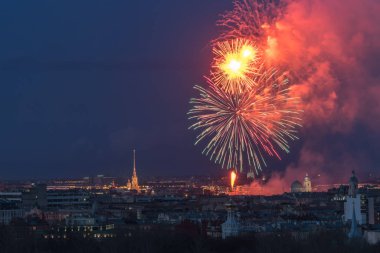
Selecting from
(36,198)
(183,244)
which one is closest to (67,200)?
(36,198)

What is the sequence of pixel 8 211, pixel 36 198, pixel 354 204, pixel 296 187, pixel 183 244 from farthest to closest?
pixel 296 187, pixel 36 198, pixel 8 211, pixel 354 204, pixel 183 244

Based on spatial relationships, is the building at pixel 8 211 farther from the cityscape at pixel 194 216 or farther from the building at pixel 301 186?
the building at pixel 301 186

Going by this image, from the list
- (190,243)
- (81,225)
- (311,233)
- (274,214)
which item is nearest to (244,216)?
(274,214)

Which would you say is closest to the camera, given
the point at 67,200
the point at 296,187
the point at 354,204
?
the point at 354,204

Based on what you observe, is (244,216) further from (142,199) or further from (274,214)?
(142,199)

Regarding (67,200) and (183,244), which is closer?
(183,244)

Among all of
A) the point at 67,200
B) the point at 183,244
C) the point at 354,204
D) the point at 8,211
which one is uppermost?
the point at 67,200

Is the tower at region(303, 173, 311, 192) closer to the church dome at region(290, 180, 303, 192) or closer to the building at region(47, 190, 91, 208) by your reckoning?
the church dome at region(290, 180, 303, 192)

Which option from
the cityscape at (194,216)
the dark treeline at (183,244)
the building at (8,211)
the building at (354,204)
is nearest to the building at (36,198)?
the cityscape at (194,216)

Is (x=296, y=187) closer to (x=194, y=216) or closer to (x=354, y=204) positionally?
(x=194, y=216)
